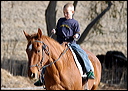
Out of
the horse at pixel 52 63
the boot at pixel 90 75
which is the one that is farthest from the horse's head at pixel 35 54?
the boot at pixel 90 75

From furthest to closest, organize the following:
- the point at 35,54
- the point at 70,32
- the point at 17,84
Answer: the point at 17,84 < the point at 70,32 < the point at 35,54

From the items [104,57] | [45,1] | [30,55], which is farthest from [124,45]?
[30,55]

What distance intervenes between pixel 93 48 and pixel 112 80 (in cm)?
221

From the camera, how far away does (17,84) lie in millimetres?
14516

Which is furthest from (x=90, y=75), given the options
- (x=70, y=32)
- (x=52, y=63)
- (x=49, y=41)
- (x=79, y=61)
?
(x=49, y=41)

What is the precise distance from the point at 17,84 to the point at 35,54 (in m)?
8.17

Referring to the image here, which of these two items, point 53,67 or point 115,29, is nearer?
point 53,67

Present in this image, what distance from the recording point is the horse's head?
256 inches

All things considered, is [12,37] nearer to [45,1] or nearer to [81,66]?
[45,1]

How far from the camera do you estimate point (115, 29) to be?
18125 mm

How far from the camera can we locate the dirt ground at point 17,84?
14234 millimetres

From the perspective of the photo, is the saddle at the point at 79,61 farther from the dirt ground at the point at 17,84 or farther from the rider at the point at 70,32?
the dirt ground at the point at 17,84

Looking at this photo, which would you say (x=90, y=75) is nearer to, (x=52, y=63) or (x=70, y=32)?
(x=70, y=32)

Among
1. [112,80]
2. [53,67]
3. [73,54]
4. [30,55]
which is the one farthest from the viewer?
[112,80]
